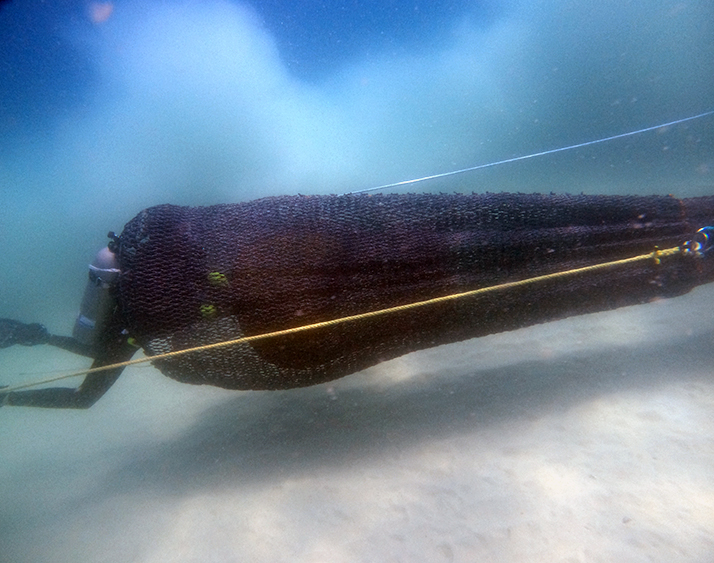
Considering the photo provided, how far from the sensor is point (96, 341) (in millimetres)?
3295

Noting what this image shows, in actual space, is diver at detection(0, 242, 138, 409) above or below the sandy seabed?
above

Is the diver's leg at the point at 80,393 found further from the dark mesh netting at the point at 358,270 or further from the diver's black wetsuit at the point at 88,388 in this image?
the dark mesh netting at the point at 358,270

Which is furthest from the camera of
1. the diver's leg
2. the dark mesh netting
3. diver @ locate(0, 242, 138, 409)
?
the diver's leg

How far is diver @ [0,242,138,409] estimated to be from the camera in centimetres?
314

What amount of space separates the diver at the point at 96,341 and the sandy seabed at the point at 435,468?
1.08 meters

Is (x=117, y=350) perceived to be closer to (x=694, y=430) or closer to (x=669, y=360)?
(x=694, y=430)

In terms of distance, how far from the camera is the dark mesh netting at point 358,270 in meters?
2.70

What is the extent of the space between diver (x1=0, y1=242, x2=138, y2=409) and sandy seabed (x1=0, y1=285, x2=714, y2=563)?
108 cm

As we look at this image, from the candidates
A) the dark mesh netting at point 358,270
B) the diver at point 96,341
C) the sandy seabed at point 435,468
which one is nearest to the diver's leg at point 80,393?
the diver at point 96,341

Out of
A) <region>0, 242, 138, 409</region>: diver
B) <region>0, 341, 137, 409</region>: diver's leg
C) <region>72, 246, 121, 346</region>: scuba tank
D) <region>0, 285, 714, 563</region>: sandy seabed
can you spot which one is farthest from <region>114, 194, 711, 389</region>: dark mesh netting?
<region>0, 341, 137, 409</region>: diver's leg

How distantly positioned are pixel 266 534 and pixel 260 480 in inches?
24.8

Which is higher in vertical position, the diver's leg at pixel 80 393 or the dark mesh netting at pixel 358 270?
the dark mesh netting at pixel 358 270

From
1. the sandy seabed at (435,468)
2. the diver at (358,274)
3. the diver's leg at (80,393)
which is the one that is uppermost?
the diver at (358,274)

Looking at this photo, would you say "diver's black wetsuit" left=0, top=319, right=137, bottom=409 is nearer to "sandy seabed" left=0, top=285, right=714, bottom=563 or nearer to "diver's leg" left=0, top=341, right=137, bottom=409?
"diver's leg" left=0, top=341, right=137, bottom=409
